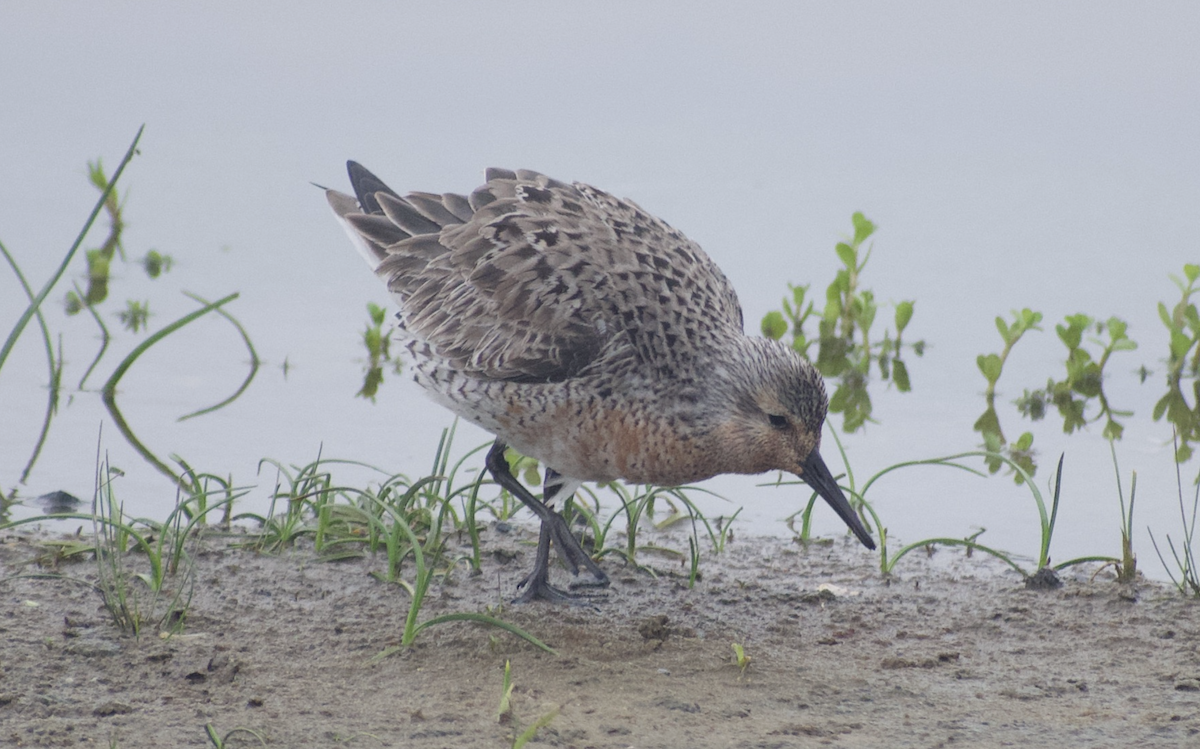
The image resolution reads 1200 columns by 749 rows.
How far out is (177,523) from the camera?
17.5 ft

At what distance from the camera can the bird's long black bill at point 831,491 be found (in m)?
5.46

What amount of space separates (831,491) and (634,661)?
111cm

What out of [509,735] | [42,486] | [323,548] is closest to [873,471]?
[323,548]

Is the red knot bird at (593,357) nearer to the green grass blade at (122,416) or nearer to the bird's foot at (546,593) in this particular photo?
the bird's foot at (546,593)

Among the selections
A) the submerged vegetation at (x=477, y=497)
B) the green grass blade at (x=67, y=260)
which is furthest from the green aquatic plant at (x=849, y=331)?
the green grass blade at (x=67, y=260)

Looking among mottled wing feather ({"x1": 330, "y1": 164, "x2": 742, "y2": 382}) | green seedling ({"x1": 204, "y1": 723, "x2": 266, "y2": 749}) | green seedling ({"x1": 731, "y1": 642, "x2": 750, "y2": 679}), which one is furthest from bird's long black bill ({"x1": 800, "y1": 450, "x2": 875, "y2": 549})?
green seedling ({"x1": 204, "y1": 723, "x2": 266, "y2": 749})

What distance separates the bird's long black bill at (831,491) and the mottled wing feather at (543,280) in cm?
66

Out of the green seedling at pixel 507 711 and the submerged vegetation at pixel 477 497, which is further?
the submerged vegetation at pixel 477 497

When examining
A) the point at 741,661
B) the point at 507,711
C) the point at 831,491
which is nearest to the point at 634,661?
the point at 741,661

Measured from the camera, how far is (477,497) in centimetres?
618

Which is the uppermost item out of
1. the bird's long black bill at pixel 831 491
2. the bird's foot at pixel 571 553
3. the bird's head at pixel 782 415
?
the bird's head at pixel 782 415

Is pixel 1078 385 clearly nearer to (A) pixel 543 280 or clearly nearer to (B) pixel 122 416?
(A) pixel 543 280

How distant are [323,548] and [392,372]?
255 cm

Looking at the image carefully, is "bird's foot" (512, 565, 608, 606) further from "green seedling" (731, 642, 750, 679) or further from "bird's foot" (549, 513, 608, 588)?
"green seedling" (731, 642, 750, 679)
